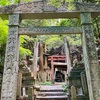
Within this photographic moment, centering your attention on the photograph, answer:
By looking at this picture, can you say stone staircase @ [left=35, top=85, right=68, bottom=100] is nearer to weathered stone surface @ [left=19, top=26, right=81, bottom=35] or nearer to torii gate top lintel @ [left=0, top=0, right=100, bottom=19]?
weathered stone surface @ [left=19, top=26, right=81, bottom=35]

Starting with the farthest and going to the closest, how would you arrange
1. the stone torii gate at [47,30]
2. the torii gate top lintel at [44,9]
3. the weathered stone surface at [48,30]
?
the torii gate top lintel at [44,9] < the weathered stone surface at [48,30] < the stone torii gate at [47,30]

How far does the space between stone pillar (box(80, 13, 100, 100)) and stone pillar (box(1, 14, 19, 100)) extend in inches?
82.3

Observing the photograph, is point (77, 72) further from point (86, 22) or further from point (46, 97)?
point (86, 22)

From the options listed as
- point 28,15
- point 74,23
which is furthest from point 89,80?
point 74,23

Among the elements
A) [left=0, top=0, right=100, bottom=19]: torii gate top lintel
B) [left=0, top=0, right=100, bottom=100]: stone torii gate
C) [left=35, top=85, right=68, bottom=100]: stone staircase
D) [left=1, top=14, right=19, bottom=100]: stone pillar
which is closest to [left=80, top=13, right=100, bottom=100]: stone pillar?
[left=0, top=0, right=100, bottom=100]: stone torii gate

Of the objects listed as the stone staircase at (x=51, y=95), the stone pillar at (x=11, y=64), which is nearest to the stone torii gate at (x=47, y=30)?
the stone pillar at (x=11, y=64)

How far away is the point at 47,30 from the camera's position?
489cm

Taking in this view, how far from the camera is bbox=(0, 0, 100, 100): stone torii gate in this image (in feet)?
14.4

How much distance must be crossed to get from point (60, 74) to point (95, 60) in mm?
14173

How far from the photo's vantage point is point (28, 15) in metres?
5.10

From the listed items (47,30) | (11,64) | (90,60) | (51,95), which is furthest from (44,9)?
(51,95)

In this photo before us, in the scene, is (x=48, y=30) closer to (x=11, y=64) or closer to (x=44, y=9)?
(x=44, y=9)

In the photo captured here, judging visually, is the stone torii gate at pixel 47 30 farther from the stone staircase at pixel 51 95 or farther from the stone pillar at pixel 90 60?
the stone staircase at pixel 51 95

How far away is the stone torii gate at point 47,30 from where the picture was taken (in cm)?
439
